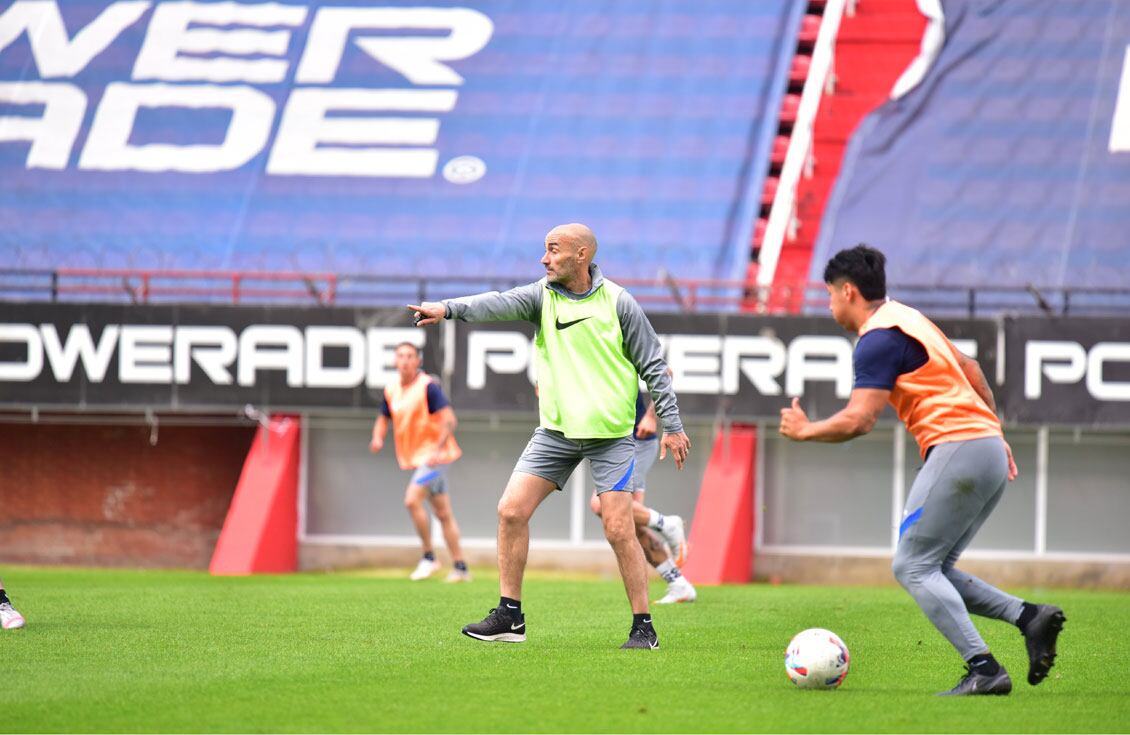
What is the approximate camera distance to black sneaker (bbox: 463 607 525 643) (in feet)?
28.6

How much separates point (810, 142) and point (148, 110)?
935 cm

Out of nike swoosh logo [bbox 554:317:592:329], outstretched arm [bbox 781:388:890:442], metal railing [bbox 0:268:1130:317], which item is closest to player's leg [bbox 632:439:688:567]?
nike swoosh logo [bbox 554:317:592:329]

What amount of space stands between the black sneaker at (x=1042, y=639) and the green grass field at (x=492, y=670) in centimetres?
15

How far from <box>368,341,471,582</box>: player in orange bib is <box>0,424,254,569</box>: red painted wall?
3826mm

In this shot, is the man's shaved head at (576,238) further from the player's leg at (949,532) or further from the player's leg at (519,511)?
the player's leg at (949,532)

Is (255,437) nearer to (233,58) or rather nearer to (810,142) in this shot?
(233,58)

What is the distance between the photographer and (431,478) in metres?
15.6

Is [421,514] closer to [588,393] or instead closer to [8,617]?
[8,617]

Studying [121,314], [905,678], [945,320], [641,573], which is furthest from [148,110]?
[905,678]

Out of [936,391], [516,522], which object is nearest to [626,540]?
[516,522]

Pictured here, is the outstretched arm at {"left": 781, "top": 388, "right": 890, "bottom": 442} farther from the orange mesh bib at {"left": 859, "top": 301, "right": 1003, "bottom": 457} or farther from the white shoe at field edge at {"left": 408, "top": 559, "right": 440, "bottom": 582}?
the white shoe at field edge at {"left": 408, "top": 559, "right": 440, "bottom": 582}

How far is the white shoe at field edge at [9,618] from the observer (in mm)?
9328

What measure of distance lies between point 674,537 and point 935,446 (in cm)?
573

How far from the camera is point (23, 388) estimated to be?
17.9 meters
